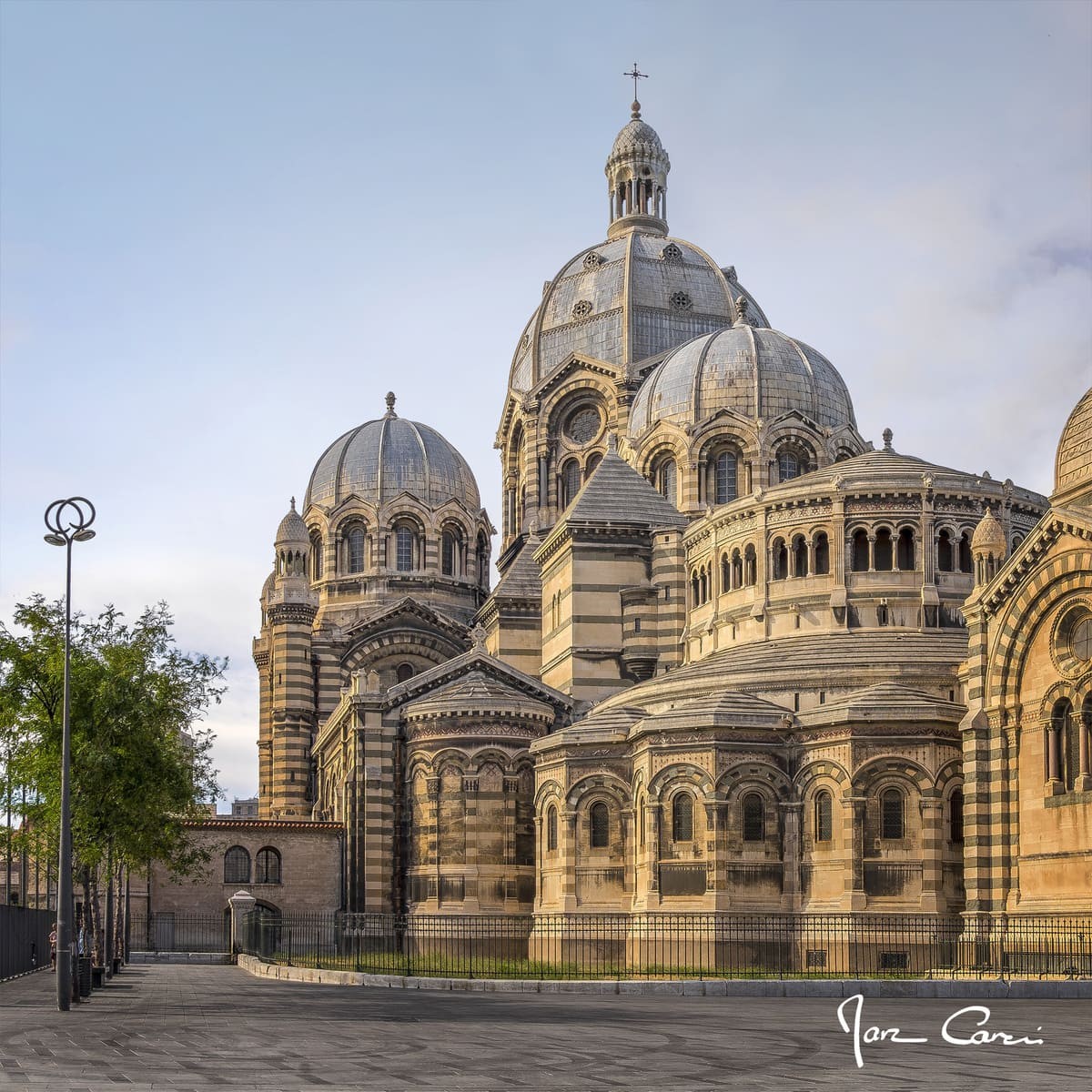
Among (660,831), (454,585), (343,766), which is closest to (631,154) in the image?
(454,585)

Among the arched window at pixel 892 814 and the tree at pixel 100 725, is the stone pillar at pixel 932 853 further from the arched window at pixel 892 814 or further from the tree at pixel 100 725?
the tree at pixel 100 725

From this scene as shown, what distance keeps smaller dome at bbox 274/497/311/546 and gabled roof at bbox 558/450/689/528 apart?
1952 cm

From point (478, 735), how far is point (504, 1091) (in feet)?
129

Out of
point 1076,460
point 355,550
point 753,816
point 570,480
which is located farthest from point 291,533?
point 1076,460

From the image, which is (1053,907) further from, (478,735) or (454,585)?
(454,585)

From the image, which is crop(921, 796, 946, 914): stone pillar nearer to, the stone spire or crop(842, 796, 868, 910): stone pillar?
crop(842, 796, 868, 910): stone pillar

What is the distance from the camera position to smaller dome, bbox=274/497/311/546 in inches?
3157

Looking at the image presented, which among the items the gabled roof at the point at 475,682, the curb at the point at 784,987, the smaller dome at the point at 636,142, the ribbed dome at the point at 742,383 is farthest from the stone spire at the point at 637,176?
the curb at the point at 784,987

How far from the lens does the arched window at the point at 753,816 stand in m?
49.1

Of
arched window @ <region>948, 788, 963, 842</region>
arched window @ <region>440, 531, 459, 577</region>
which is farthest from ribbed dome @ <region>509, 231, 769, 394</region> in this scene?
arched window @ <region>948, 788, 963, 842</region>

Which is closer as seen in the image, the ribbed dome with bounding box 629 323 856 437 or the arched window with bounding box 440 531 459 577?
the ribbed dome with bounding box 629 323 856 437
